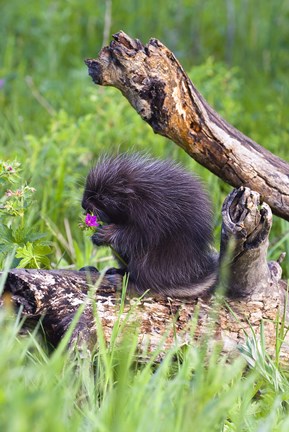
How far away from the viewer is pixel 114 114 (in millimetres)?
6074

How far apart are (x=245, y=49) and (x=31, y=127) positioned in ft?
9.51

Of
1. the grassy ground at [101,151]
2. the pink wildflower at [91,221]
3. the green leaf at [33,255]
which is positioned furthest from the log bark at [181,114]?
the green leaf at [33,255]

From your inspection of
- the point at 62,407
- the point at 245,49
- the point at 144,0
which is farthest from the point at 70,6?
the point at 62,407

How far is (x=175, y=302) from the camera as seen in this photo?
3.45 metres

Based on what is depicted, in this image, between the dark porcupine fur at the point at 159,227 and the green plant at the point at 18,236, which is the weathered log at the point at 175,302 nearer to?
the dark porcupine fur at the point at 159,227

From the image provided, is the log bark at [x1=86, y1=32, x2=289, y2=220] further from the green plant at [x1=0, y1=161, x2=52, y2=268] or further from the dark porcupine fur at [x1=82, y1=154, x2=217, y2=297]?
the green plant at [x1=0, y1=161, x2=52, y2=268]

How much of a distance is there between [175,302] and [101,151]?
0.94 metres

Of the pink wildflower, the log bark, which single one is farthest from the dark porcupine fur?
the log bark

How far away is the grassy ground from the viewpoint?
235cm

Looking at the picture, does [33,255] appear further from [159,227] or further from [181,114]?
[181,114]

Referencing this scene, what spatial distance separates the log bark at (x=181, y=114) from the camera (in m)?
3.19

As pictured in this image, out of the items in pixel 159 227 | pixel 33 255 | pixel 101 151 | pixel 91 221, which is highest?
pixel 101 151

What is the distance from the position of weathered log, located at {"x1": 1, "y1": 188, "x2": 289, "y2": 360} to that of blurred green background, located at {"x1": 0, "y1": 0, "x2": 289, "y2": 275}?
90 cm

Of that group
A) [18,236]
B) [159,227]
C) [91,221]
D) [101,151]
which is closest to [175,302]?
[159,227]
